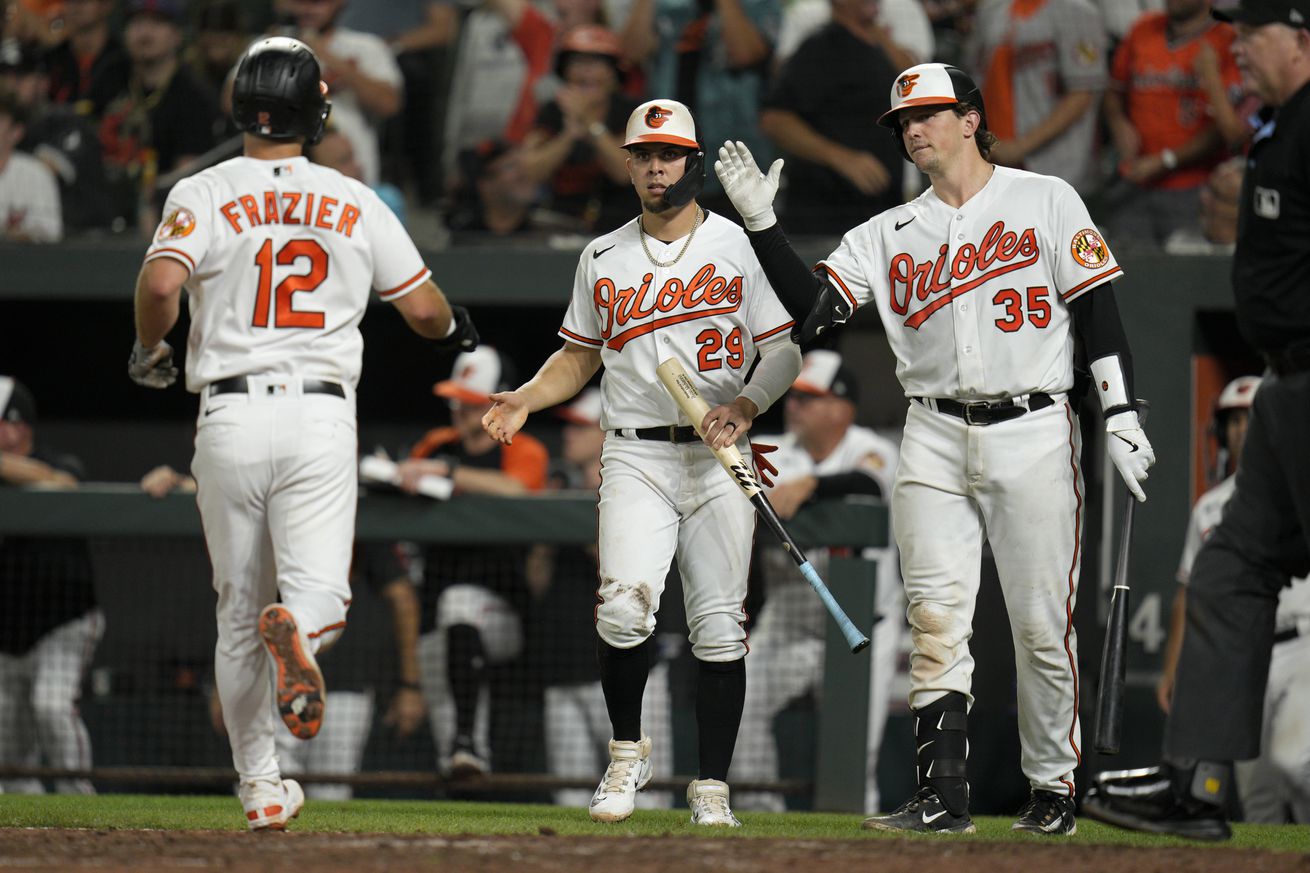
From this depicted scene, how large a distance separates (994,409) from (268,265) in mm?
1920

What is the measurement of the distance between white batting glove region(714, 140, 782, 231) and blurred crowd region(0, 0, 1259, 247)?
3115 millimetres

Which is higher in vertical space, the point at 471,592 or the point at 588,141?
the point at 588,141

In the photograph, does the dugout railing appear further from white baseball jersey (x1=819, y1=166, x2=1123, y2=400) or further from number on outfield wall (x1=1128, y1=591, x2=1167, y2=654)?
white baseball jersey (x1=819, y1=166, x2=1123, y2=400)

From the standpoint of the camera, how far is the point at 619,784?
4477 mm

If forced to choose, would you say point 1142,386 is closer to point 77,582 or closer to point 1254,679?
point 1254,679

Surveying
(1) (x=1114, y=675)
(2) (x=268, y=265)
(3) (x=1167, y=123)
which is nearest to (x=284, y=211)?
(2) (x=268, y=265)

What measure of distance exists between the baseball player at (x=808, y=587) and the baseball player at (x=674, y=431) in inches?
62.1

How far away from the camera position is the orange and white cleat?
392cm

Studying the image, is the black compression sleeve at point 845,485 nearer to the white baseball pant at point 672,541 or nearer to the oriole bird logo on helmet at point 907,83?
the white baseball pant at point 672,541

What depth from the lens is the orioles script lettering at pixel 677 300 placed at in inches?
180

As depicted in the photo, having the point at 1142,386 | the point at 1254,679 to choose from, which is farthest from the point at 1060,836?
the point at 1142,386

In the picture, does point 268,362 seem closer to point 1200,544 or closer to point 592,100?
point 1200,544

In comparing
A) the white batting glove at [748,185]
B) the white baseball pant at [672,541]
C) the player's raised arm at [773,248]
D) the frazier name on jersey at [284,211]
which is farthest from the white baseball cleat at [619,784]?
Answer: the frazier name on jersey at [284,211]

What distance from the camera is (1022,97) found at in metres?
7.73
